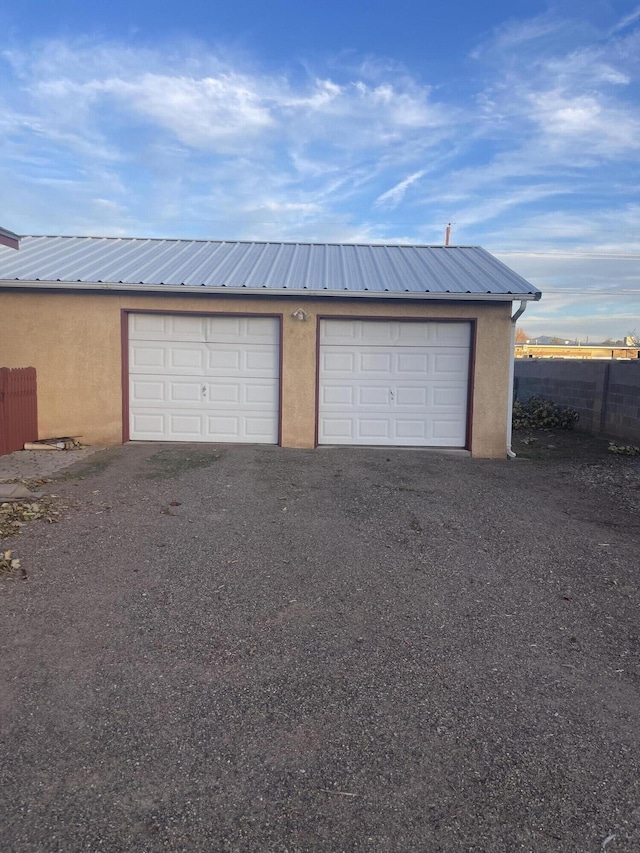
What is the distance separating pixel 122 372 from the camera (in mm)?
11648

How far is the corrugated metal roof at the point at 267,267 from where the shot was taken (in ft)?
37.1

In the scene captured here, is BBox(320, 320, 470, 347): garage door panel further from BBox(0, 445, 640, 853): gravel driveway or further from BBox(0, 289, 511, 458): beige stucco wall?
BBox(0, 445, 640, 853): gravel driveway

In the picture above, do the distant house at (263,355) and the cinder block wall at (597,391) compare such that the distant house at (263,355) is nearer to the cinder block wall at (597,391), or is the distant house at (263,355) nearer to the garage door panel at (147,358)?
the garage door panel at (147,358)

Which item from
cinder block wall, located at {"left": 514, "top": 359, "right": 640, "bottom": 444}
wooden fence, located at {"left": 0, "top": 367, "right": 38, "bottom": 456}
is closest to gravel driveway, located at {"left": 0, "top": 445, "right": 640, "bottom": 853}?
wooden fence, located at {"left": 0, "top": 367, "right": 38, "bottom": 456}

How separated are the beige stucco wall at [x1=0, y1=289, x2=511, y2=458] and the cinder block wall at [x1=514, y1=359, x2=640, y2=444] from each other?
3.13m

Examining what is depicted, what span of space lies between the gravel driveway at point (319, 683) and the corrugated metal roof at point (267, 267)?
535 centimetres

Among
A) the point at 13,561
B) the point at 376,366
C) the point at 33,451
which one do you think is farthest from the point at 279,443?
the point at 13,561

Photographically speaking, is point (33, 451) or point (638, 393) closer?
point (33, 451)

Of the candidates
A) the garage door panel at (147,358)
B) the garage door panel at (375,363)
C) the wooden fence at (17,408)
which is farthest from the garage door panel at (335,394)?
the wooden fence at (17,408)

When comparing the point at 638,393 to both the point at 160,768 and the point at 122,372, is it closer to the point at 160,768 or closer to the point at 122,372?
the point at 122,372

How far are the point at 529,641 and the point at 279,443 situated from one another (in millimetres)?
7925

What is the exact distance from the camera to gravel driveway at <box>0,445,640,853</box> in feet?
8.45

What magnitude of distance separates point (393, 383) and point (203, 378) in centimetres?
→ 339

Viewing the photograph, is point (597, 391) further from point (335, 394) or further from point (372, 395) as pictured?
Result: point (335, 394)
